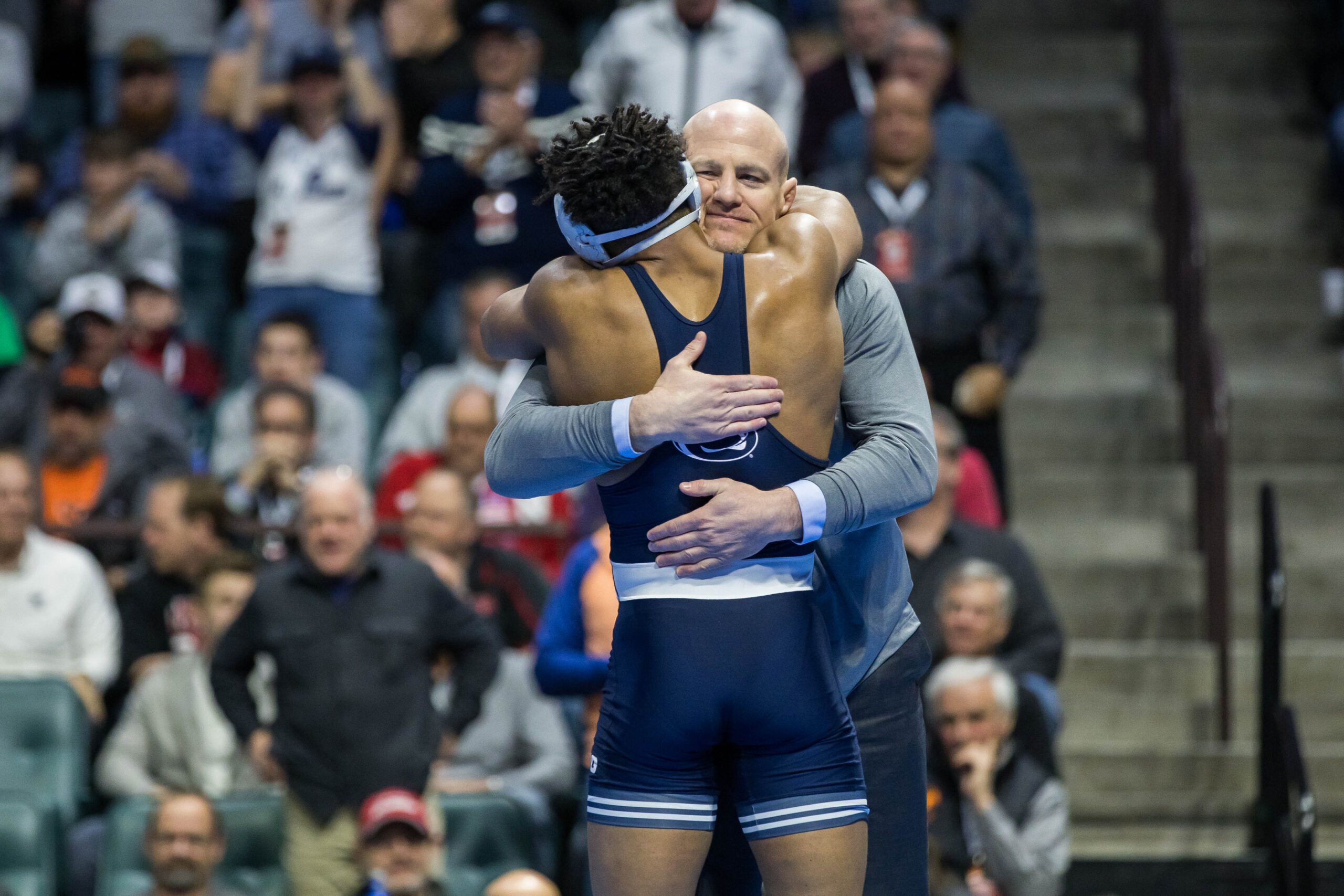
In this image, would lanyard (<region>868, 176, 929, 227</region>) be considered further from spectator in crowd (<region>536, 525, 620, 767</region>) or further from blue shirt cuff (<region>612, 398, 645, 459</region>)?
blue shirt cuff (<region>612, 398, 645, 459</region>)

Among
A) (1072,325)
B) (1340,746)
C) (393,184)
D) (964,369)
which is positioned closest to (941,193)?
(964,369)

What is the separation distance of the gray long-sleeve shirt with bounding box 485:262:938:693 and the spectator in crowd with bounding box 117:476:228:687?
11.8 ft

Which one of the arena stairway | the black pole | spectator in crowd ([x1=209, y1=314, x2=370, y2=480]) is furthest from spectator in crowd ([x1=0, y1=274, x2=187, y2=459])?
the black pole

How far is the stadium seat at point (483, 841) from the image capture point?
18.0 ft

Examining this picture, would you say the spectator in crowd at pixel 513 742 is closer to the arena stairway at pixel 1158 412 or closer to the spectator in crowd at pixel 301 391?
the spectator in crowd at pixel 301 391

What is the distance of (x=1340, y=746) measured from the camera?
622 cm

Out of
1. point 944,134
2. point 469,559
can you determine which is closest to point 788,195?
point 469,559

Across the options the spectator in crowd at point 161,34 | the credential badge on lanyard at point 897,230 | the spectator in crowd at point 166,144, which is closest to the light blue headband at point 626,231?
the credential badge on lanyard at point 897,230

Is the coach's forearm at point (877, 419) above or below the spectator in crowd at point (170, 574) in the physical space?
above

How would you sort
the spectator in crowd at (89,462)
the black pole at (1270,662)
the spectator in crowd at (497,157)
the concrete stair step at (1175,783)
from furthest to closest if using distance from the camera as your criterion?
the spectator in crowd at (497,157) < the spectator in crowd at (89,462) < the concrete stair step at (1175,783) < the black pole at (1270,662)

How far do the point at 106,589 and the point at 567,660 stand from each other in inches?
75.4

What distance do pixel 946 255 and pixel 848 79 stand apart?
1409mm

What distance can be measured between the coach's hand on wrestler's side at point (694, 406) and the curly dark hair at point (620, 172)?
0.22 m

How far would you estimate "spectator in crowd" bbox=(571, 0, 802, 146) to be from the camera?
7.70 m
